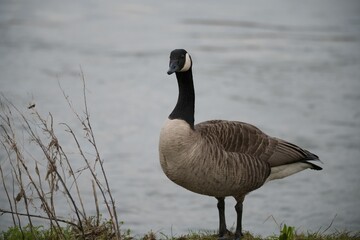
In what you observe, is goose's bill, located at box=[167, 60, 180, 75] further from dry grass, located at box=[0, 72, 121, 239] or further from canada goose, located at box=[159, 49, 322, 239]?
dry grass, located at box=[0, 72, 121, 239]

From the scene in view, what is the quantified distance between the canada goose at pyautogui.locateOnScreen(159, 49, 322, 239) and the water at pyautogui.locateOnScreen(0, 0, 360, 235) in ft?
6.19

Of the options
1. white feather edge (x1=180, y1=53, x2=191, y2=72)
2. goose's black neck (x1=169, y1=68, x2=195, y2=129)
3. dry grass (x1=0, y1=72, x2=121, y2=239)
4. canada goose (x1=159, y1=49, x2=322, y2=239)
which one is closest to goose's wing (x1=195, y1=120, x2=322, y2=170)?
canada goose (x1=159, y1=49, x2=322, y2=239)

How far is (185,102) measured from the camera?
5.83 meters

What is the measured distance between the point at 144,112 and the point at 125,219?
490 cm

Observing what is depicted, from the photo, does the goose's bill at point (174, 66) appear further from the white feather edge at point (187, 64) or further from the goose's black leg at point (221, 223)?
the goose's black leg at point (221, 223)

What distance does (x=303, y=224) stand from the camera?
873 centimetres

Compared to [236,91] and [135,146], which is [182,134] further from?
[236,91]

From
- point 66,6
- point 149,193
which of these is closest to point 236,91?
point 149,193

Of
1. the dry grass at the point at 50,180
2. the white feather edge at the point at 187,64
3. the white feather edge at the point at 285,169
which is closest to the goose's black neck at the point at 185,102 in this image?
the white feather edge at the point at 187,64

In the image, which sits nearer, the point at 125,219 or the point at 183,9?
the point at 125,219

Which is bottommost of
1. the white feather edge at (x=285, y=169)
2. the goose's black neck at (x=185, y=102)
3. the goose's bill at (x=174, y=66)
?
the white feather edge at (x=285, y=169)

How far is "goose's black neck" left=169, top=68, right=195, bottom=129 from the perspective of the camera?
5.75 meters

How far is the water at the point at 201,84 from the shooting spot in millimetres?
9367

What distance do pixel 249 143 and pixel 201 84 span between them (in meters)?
9.43
